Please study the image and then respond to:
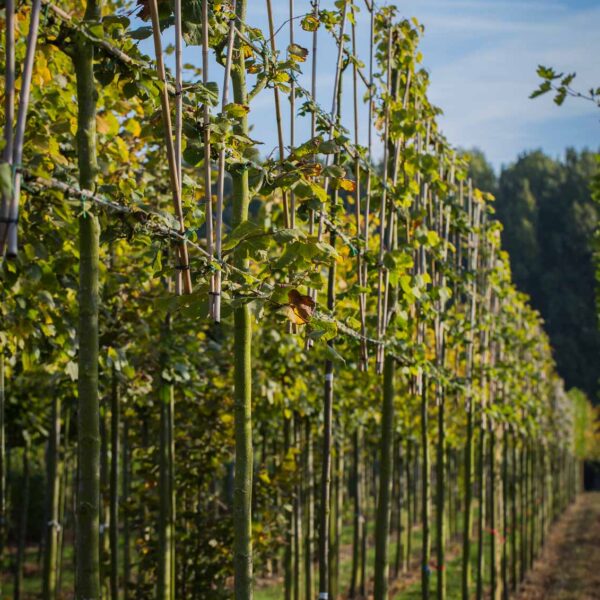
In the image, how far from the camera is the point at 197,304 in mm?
3201

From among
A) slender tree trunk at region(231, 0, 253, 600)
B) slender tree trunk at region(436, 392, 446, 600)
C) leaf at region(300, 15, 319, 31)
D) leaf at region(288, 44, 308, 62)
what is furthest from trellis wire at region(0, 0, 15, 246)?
slender tree trunk at region(436, 392, 446, 600)

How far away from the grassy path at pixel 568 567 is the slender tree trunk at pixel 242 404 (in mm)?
13686

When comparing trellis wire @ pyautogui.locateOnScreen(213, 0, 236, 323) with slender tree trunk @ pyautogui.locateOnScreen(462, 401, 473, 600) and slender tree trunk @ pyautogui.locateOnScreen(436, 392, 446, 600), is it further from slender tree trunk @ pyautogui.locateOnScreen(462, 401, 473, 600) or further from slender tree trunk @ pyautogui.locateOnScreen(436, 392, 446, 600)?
slender tree trunk @ pyautogui.locateOnScreen(462, 401, 473, 600)

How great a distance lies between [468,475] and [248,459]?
742 cm

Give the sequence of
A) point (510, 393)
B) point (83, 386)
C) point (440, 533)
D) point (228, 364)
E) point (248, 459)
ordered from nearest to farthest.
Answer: point (83, 386), point (248, 459), point (228, 364), point (440, 533), point (510, 393)

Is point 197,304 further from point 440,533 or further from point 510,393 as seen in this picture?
point 510,393

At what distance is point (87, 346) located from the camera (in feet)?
9.83

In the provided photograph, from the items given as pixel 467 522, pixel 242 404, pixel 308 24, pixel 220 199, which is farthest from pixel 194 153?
pixel 467 522

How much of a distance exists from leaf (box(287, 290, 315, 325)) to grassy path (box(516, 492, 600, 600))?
1421 cm

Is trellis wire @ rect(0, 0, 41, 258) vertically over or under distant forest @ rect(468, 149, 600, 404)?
under

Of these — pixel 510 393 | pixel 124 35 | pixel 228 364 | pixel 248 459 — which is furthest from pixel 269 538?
pixel 510 393

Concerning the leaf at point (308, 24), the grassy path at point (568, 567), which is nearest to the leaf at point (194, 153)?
the leaf at point (308, 24)

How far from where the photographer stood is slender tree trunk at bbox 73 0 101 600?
2957mm

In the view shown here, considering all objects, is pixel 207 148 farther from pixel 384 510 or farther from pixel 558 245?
pixel 558 245
